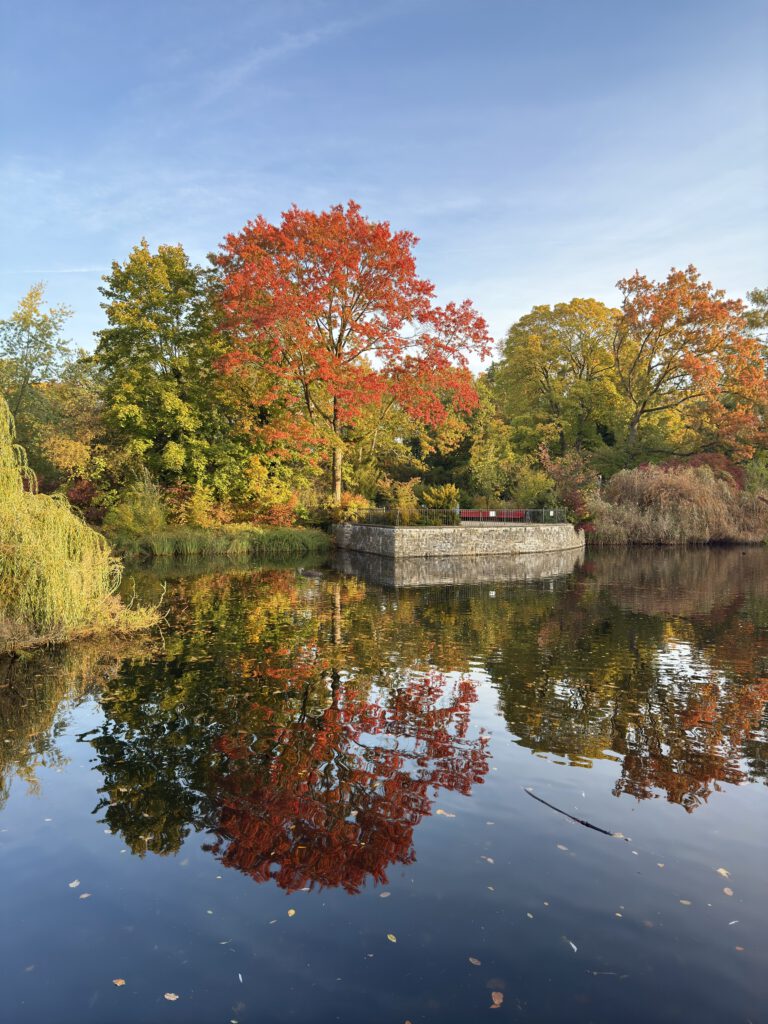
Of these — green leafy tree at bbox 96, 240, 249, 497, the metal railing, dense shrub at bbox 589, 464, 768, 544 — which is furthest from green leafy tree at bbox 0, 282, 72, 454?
dense shrub at bbox 589, 464, 768, 544

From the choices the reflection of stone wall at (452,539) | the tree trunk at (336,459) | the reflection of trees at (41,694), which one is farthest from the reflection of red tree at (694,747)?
the tree trunk at (336,459)

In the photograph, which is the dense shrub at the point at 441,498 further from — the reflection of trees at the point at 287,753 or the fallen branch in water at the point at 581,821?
the fallen branch in water at the point at 581,821

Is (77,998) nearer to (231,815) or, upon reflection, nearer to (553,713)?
(231,815)

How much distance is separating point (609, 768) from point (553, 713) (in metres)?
1.60

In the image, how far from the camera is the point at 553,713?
8.32 m

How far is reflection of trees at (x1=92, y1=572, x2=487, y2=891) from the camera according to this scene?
5.31m

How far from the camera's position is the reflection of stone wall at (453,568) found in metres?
20.9

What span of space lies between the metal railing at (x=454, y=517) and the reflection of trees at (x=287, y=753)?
14.7 m

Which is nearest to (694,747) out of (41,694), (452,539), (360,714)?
(360,714)

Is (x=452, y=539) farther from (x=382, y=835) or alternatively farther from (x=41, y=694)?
(x=382, y=835)

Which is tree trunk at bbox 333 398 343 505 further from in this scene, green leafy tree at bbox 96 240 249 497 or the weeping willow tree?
the weeping willow tree

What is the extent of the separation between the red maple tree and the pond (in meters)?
17.4

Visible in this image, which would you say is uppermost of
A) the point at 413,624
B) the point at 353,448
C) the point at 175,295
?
the point at 175,295

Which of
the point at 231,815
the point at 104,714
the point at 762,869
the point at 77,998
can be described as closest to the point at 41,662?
the point at 104,714
